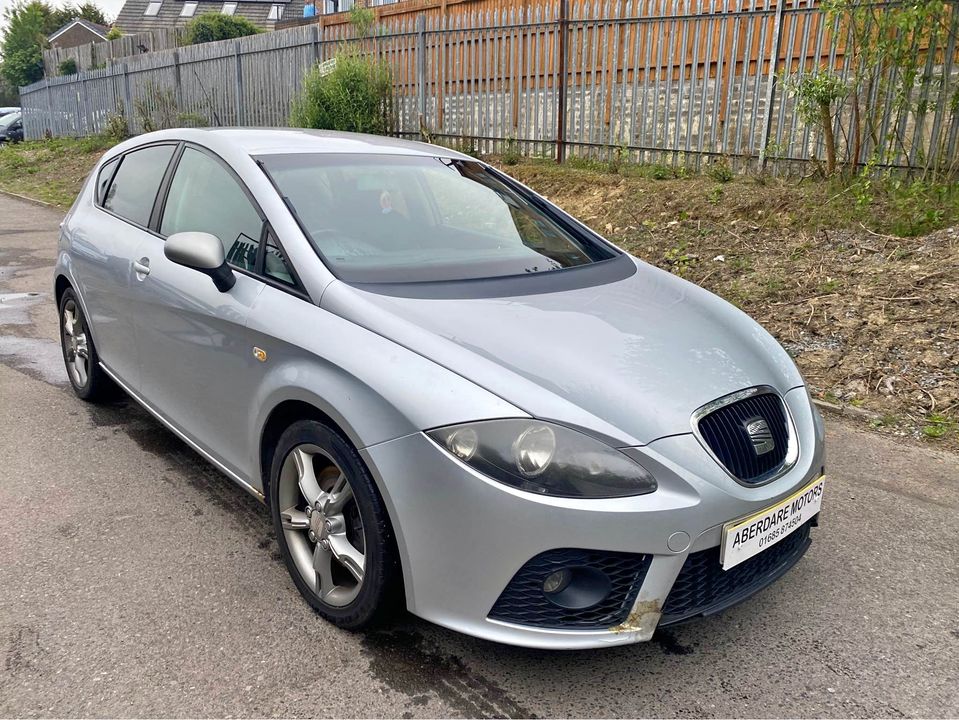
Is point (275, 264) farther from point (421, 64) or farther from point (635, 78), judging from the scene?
point (421, 64)

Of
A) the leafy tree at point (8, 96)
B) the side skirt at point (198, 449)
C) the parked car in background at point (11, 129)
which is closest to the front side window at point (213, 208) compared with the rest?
the side skirt at point (198, 449)

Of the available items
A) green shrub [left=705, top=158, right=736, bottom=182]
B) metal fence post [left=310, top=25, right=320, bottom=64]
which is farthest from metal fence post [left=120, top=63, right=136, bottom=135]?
green shrub [left=705, top=158, right=736, bottom=182]

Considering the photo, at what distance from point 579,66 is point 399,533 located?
8.91m

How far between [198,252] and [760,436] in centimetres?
207

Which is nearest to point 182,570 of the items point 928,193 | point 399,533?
point 399,533

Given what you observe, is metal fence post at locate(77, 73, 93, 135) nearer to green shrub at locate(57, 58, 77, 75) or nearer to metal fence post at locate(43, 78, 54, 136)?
metal fence post at locate(43, 78, 54, 136)

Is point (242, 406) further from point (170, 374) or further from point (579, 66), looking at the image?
point (579, 66)

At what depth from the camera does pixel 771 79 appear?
830 centimetres

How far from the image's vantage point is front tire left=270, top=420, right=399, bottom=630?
238 centimetres

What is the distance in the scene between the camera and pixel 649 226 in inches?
308

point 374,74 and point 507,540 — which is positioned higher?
point 374,74

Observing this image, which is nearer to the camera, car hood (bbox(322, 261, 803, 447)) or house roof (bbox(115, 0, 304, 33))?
car hood (bbox(322, 261, 803, 447))

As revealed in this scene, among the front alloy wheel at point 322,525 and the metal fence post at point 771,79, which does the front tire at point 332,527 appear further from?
the metal fence post at point 771,79

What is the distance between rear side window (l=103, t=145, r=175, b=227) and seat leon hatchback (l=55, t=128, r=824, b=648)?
0.59 ft
